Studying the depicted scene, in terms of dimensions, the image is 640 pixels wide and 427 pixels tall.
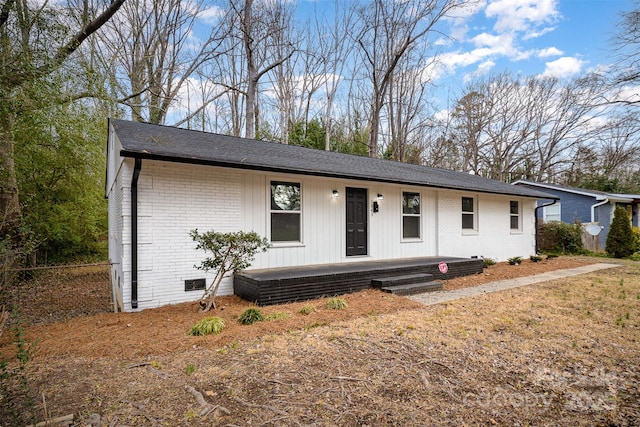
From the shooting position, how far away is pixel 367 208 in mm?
8258

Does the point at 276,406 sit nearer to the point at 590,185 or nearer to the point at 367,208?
the point at 367,208

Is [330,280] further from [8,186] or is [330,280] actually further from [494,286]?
[8,186]

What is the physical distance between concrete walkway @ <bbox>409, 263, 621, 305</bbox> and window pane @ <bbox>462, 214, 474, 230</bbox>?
246cm

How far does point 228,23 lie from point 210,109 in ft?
15.0

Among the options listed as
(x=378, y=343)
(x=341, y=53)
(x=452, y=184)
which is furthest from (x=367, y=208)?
(x=341, y=53)

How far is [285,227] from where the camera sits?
700 centimetres

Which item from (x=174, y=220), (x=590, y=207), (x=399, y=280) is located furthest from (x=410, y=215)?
(x=590, y=207)

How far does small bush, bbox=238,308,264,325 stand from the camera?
173 inches

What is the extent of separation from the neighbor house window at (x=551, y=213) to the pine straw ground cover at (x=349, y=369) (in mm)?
15163

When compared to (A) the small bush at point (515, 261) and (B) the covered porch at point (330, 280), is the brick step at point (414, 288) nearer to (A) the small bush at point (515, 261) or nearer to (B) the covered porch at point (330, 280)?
(B) the covered porch at point (330, 280)

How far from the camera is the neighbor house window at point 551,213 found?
17.8m

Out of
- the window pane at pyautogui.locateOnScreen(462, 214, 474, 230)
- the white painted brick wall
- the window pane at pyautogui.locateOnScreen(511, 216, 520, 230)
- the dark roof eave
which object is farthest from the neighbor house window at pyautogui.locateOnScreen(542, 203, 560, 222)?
the dark roof eave

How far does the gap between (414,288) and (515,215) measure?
828cm

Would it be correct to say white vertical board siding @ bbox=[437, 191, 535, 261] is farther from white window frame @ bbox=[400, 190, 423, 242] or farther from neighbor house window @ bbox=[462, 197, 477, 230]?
white window frame @ bbox=[400, 190, 423, 242]
